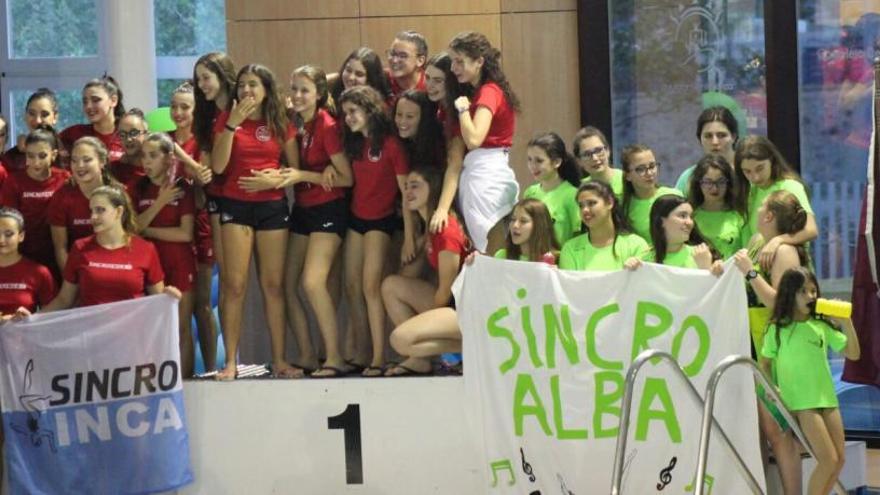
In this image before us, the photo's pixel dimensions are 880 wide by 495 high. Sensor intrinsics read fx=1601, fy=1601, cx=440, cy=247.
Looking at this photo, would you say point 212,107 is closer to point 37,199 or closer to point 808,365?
point 37,199

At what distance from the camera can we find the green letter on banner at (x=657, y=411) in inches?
305

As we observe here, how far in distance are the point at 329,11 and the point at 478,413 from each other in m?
4.84

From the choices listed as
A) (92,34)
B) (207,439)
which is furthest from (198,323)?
(92,34)

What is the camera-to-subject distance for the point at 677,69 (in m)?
11.9

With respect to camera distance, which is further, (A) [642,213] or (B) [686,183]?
(B) [686,183]

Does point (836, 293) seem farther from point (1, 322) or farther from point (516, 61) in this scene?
point (1, 322)

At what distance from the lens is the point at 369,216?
8.72 metres

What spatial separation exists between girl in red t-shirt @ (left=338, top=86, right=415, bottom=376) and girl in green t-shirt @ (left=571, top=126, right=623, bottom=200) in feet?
3.10

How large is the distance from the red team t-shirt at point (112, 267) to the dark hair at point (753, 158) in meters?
3.12

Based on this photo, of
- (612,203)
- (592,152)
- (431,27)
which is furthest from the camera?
(431,27)

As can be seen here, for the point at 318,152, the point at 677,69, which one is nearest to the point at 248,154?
the point at 318,152

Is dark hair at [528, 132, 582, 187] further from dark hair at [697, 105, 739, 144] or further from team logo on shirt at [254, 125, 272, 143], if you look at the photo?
team logo on shirt at [254, 125, 272, 143]

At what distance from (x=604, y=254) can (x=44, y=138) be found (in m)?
3.14

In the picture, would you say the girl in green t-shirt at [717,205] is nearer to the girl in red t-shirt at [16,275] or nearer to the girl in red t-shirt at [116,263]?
the girl in red t-shirt at [116,263]
